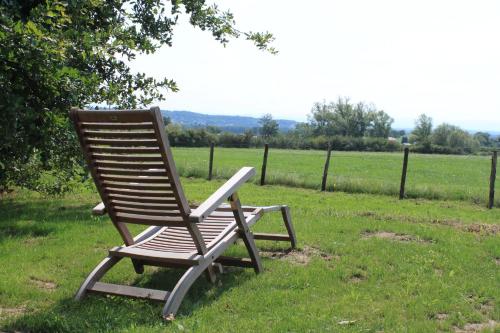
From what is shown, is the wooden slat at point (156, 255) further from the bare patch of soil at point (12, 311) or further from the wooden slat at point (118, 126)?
the wooden slat at point (118, 126)

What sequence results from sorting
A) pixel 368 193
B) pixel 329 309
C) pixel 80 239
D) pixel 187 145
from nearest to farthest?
1. pixel 329 309
2. pixel 80 239
3. pixel 368 193
4. pixel 187 145

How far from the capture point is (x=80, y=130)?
4172 mm

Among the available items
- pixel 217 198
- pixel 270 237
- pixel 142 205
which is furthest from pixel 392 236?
pixel 142 205

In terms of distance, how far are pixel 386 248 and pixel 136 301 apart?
3.13 meters

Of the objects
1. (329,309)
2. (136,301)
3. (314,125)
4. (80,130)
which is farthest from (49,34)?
(314,125)

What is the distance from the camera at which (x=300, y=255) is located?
5871 mm

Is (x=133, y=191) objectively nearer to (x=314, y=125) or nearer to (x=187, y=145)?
(x=187, y=145)

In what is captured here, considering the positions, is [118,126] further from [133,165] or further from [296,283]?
[296,283]

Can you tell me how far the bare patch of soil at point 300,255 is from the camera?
5.66 meters

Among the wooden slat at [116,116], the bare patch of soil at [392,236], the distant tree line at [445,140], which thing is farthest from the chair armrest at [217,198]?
the distant tree line at [445,140]

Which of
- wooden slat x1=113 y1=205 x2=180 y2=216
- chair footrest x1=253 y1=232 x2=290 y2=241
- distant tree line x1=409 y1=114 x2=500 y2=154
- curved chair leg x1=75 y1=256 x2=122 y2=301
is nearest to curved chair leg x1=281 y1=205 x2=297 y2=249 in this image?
chair footrest x1=253 y1=232 x2=290 y2=241

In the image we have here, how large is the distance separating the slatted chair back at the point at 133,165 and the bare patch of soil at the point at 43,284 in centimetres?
87

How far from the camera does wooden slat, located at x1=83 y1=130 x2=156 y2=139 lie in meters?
3.85

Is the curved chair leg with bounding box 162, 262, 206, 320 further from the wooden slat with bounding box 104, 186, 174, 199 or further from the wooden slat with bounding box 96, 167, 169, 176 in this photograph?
the wooden slat with bounding box 96, 167, 169, 176
